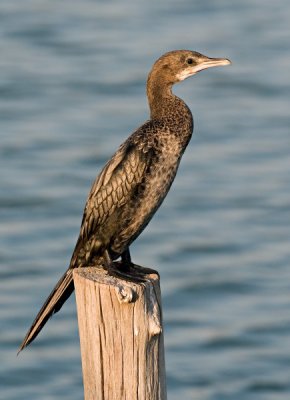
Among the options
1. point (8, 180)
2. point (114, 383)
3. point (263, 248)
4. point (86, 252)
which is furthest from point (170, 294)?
point (114, 383)

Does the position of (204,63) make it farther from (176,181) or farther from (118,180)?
(176,181)

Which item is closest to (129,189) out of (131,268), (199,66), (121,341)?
(131,268)

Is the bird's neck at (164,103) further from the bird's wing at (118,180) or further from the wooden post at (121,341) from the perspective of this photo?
the wooden post at (121,341)

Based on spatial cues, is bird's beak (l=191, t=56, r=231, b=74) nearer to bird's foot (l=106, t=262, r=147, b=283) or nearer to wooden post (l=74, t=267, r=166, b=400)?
bird's foot (l=106, t=262, r=147, b=283)

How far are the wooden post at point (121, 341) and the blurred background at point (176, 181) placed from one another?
490 cm

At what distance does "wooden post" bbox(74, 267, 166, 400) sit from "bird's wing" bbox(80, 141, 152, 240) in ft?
3.44

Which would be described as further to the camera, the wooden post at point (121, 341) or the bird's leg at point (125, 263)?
the bird's leg at point (125, 263)

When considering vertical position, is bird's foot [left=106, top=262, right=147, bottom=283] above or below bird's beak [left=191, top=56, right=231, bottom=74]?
below

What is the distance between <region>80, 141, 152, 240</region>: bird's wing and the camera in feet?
23.9

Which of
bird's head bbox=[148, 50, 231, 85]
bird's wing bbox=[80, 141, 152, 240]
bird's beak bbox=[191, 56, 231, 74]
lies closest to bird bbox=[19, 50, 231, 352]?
bird's wing bbox=[80, 141, 152, 240]

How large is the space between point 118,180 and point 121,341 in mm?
1338

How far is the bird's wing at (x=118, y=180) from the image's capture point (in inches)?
287

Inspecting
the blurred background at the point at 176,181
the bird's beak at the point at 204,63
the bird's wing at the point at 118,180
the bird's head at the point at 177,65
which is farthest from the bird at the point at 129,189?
the blurred background at the point at 176,181

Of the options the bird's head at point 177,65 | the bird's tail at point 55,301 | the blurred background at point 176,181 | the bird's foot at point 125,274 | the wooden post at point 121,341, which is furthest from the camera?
the blurred background at point 176,181
